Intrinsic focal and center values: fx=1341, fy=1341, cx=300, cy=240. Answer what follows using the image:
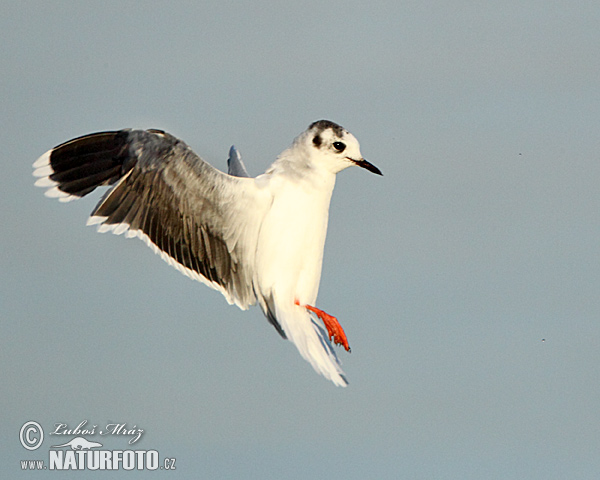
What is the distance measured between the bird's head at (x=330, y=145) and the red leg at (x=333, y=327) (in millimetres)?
1161

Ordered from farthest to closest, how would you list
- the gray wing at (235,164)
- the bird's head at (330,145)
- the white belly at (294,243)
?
1. the gray wing at (235,164)
2. the bird's head at (330,145)
3. the white belly at (294,243)

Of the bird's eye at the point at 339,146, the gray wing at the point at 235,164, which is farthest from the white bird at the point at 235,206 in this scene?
the gray wing at the point at 235,164

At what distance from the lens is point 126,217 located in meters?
10.9

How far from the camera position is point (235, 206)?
10.8 meters

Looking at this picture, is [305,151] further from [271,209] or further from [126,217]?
[126,217]

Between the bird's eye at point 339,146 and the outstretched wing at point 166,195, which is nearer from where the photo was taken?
the outstretched wing at point 166,195

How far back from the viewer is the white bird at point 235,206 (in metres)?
10.6

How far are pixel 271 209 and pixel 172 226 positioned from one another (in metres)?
0.85

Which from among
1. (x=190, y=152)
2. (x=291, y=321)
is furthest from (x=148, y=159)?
(x=291, y=321)

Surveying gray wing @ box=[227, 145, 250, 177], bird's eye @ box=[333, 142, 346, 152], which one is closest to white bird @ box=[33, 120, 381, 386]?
bird's eye @ box=[333, 142, 346, 152]

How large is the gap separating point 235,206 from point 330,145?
3.08ft

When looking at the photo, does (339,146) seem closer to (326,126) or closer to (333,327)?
(326,126)

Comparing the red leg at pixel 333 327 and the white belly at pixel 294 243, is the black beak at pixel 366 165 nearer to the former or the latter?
the white belly at pixel 294 243

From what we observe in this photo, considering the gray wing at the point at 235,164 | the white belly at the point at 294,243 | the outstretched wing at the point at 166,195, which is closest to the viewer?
the outstretched wing at the point at 166,195
